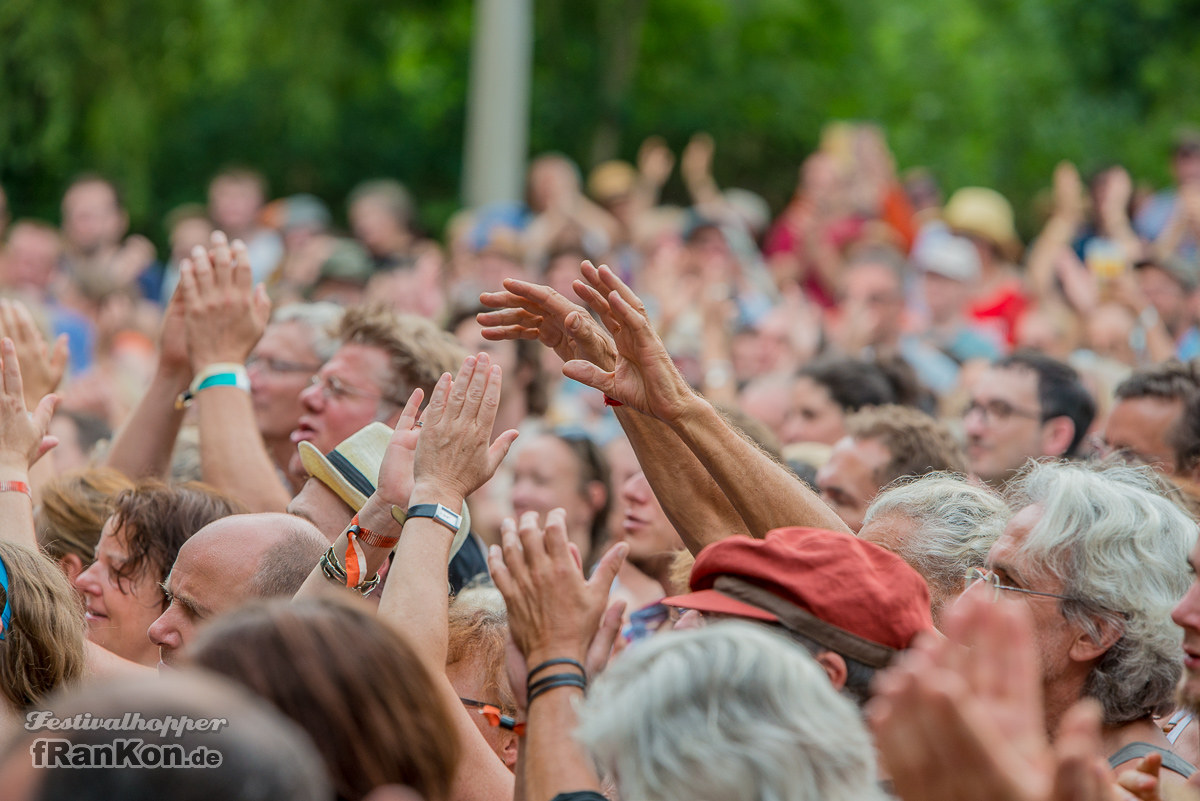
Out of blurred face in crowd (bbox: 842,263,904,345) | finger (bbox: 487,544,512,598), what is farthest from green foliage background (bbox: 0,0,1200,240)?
finger (bbox: 487,544,512,598)

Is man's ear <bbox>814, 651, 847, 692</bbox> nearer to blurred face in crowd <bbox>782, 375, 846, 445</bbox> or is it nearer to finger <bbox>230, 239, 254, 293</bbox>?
finger <bbox>230, 239, 254, 293</bbox>

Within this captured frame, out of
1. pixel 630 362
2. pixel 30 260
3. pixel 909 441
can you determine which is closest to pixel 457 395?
pixel 630 362

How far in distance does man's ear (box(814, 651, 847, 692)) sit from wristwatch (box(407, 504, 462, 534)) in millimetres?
857

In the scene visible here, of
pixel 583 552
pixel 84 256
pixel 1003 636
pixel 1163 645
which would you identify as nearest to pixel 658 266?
pixel 583 552

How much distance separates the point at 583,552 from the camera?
554 centimetres

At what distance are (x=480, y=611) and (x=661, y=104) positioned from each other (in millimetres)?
14230

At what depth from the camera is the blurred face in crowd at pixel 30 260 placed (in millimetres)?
9930

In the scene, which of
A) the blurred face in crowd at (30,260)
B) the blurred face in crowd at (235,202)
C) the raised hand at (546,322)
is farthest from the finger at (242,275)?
the blurred face in crowd at (235,202)

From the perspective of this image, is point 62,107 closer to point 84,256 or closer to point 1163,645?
point 84,256

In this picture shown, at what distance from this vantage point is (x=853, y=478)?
470cm

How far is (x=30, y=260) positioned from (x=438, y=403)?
7942mm

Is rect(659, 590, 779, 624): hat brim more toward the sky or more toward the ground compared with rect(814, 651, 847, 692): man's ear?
more toward the sky

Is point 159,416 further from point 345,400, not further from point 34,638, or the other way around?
point 34,638

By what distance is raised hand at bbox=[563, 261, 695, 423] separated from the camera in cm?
316
